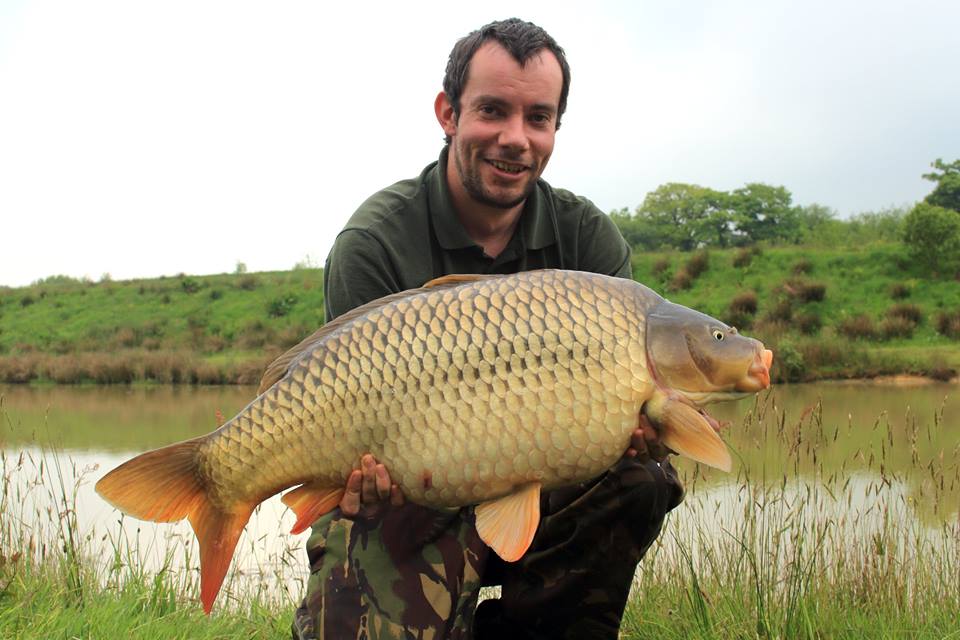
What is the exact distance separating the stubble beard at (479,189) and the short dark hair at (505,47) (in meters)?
0.16

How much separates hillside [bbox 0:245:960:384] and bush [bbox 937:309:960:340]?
0.02 metres

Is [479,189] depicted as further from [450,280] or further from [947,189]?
[947,189]

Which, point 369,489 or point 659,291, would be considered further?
point 659,291

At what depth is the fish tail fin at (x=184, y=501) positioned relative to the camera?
1.46m

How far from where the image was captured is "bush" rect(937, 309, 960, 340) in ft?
34.0

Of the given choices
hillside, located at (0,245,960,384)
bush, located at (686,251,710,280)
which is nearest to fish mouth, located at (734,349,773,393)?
hillside, located at (0,245,960,384)

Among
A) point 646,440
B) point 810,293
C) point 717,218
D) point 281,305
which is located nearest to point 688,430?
point 646,440

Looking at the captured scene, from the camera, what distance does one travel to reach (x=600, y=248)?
2.12 metres

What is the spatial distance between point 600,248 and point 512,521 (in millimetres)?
902

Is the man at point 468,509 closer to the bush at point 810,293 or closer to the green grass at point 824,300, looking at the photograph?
the green grass at point 824,300

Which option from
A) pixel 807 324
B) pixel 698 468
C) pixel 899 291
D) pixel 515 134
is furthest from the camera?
pixel 899 291

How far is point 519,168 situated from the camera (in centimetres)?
196

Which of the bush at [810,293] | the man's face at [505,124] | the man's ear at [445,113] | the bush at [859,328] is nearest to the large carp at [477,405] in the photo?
the man's face at [505,124]

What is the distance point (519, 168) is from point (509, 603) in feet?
3.11
